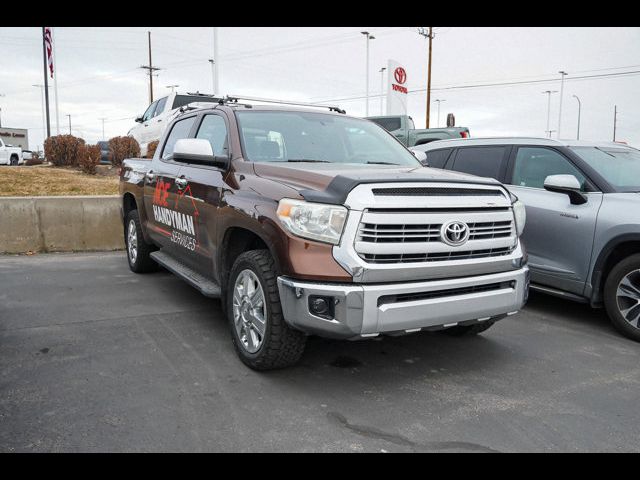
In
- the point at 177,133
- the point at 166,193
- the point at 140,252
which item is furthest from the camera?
the point at 140,252

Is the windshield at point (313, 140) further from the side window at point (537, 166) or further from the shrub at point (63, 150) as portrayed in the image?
the shrub at point (63, 150)

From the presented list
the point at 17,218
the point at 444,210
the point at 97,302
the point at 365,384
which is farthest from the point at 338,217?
the point at 17,218

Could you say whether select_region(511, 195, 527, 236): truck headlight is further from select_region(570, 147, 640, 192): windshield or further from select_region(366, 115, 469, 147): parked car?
select_region(366, 115, 469, 147): parked car

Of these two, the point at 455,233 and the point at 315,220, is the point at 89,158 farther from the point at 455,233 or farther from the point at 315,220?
the point at 455,233

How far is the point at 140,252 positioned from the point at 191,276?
7.67ft

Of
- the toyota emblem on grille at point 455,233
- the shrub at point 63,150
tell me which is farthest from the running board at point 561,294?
the shrub at point 63,150

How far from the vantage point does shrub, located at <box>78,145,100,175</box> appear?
15820 millimetres

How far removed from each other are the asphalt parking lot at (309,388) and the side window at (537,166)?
1429 millimetres

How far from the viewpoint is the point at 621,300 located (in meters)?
4.92

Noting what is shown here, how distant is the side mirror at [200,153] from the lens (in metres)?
4.35

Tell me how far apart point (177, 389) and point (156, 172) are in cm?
304

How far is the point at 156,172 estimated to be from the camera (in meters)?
6.04

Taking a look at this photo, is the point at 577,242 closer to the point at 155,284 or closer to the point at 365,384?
the point at 365,384

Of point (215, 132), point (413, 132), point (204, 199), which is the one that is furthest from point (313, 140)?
point (413, 132)
